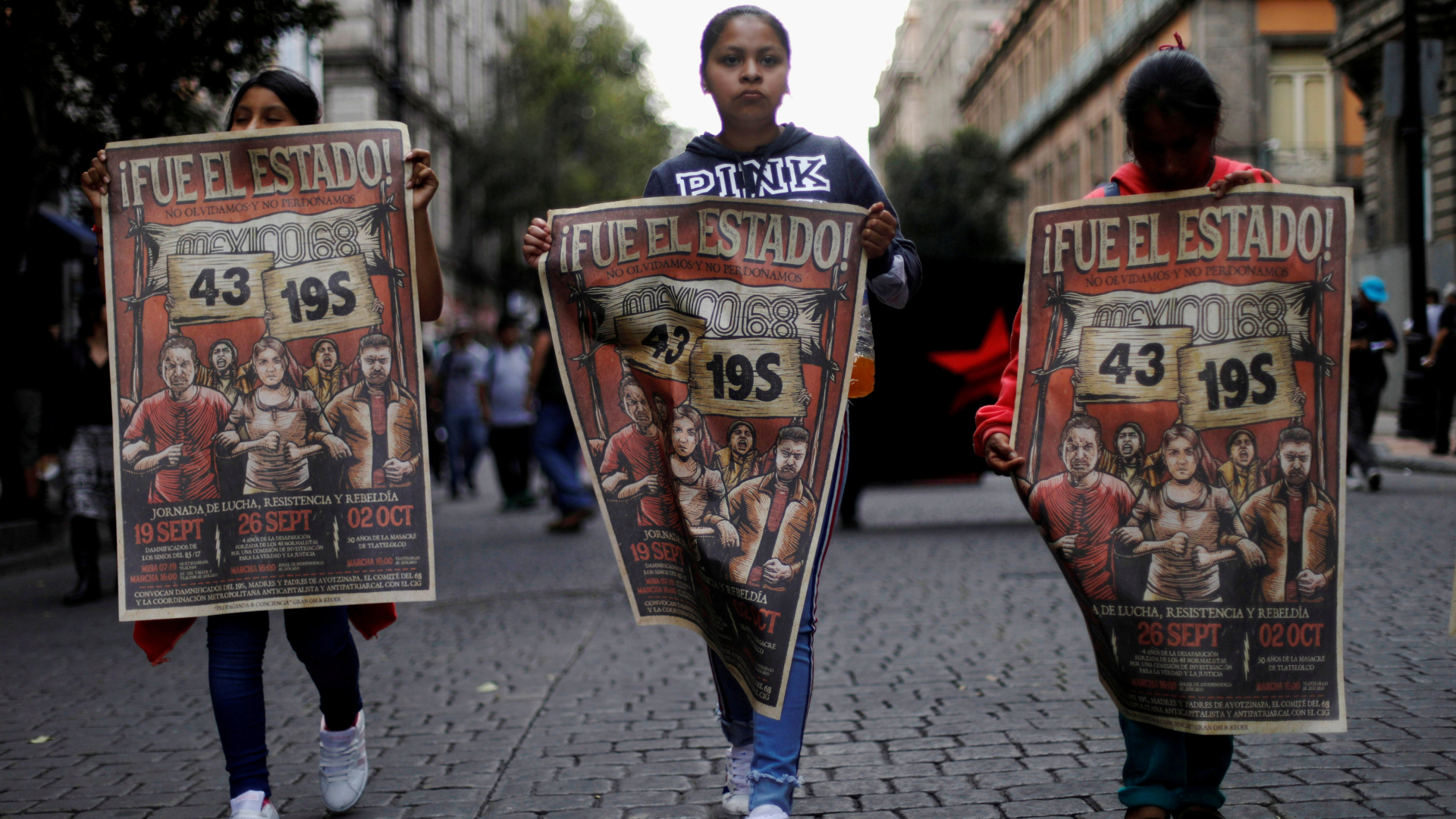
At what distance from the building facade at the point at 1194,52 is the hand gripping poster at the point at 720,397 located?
21.6 metres

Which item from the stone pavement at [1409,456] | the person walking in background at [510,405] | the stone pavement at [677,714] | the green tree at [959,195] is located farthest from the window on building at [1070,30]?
the stone pavement at [677,714]

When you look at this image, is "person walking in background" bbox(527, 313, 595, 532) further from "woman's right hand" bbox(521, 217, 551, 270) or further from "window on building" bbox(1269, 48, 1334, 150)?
"window on building" bbox(1269, 48, 1334, 150)

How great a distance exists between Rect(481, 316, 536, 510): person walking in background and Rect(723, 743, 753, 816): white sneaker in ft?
33.5

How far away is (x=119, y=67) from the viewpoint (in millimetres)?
11211

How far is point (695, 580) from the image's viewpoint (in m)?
3.27

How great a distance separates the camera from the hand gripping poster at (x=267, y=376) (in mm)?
3291

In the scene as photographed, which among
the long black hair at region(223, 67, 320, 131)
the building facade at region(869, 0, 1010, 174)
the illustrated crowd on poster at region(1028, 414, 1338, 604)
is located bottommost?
the illustrated crowd on poster at region(1028, 414, 1338, 604)

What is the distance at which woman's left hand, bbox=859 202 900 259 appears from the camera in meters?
3.16

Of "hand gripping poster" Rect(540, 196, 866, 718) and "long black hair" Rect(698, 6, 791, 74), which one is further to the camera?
"long black hair" Rect(698, 6, 791, 74)

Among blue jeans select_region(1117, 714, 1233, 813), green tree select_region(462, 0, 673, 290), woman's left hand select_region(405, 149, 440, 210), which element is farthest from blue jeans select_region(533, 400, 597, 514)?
green tree select_region(462, 0, 673, 290)

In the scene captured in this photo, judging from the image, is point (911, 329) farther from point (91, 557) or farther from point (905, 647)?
point (91, 557)

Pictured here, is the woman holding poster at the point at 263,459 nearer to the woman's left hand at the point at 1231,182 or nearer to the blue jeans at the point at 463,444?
the woman's left hand at the point at 1231,182

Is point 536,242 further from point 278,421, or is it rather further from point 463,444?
point 463,444

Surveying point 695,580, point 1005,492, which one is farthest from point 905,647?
point 1005,492
